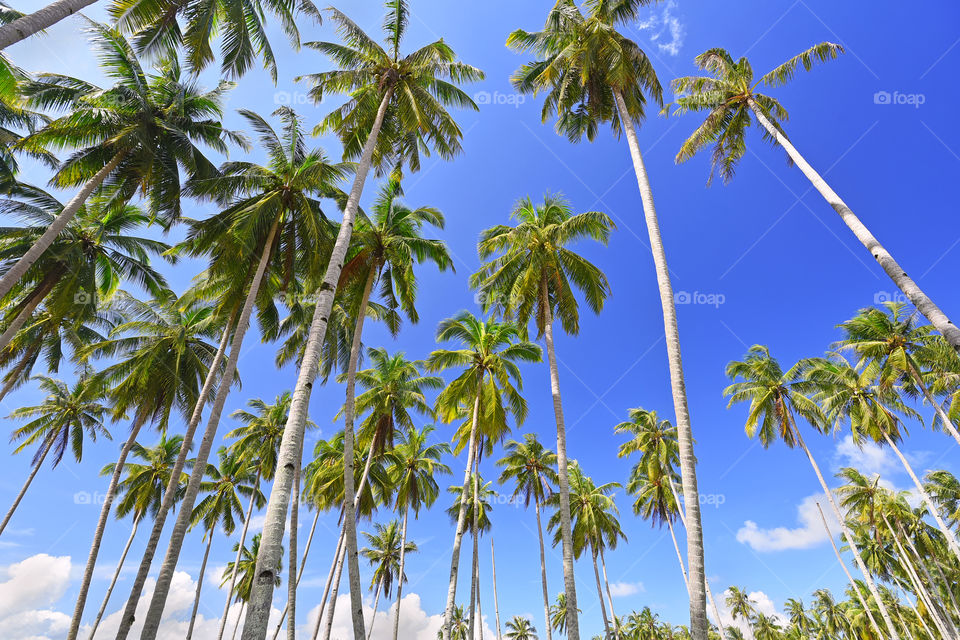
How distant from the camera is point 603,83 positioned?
14.5m

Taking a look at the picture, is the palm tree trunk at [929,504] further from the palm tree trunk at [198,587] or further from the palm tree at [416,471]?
the palm tree trunk at [198,587]

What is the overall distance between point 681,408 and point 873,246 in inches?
229

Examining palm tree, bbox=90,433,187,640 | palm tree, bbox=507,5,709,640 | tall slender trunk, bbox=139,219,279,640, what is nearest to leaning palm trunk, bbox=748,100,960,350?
palm tree, bbox=507,5,709,640

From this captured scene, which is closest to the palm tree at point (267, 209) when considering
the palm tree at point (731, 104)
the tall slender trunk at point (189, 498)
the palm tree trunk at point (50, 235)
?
Answer: the tall slender trunk at point (189, 498)

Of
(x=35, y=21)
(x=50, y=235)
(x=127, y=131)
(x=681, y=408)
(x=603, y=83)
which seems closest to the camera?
(x=35, y=21)

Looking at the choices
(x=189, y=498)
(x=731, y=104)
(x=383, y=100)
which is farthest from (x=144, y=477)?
(x=731, y=104)

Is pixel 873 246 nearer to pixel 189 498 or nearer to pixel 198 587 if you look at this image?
pixel 189 498

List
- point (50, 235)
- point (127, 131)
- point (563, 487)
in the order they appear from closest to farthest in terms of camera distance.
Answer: point (50, 235)
point (127, 131)
point (563, 487)

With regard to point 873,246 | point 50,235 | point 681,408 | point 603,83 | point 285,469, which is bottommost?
point 285,469

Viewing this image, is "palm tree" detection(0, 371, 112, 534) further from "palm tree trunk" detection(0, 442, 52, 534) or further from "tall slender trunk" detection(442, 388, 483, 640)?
"tall slender trunk" detection(442, 388, 483, 640)

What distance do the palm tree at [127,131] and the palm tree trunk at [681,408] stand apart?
13.0m

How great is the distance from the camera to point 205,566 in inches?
1091

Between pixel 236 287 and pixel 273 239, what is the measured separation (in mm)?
2270

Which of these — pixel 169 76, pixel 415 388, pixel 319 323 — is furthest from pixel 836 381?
pixel 169 76
